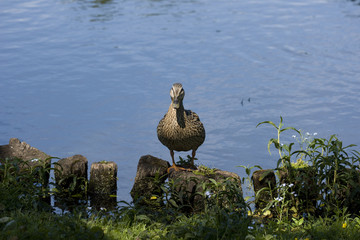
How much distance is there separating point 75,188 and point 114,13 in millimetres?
11728

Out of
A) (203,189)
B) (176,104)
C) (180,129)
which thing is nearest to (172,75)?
(180,129)

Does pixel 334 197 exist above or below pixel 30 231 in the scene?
below

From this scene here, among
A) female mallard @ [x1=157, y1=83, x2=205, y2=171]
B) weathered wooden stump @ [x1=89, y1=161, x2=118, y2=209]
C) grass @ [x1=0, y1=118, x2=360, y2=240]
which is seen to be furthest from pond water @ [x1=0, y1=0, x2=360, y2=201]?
grass @ [x1=0, y1=118, x2=360, y2=240]

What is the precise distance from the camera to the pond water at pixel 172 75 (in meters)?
9.62

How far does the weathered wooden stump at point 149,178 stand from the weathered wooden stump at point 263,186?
45.6 inches

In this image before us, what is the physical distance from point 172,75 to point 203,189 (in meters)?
6.20

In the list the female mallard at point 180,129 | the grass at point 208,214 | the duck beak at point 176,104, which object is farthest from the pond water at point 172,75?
the duck beak at point 176,104

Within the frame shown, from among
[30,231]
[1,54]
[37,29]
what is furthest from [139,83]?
[30,231]

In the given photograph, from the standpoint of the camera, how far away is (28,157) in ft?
23.7

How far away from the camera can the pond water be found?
31.6ft

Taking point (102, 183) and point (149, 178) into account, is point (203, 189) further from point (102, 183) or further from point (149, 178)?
point (102, 183)

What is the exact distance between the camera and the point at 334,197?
6578 millimetres

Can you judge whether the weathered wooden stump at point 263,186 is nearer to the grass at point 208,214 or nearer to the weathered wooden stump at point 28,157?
the grass at point 208,214

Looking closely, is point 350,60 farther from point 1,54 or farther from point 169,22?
point 1,54
